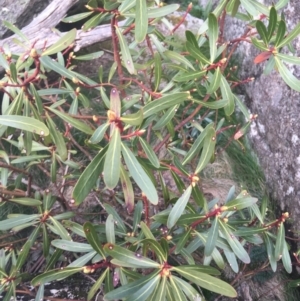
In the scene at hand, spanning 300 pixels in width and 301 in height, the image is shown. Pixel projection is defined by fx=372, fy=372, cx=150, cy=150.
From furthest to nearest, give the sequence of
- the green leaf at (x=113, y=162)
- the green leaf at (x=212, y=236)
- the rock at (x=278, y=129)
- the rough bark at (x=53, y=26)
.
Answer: the rough bark at (x=53, y=26) → the rock at (x=278, y=129) → the green leaf at (x=212, y=236) → the green leaf at (x=113, y=162)

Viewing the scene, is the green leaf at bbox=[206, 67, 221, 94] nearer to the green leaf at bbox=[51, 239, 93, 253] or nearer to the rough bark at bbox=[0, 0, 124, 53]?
the green leaf at bbox=[51, 239, 93, 253]

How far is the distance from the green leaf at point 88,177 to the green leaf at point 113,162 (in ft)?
0.15

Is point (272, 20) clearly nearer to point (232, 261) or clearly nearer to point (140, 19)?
point (140, 19)

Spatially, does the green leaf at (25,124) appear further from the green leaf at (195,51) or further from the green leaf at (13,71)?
the green leaf at (195,51)

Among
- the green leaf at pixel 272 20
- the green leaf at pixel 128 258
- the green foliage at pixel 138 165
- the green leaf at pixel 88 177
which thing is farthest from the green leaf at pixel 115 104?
the green leaf at pixel 272 20

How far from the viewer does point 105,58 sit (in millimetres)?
2688

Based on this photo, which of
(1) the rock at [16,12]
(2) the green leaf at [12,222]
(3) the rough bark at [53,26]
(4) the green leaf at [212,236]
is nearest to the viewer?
(4) the green leaf at [212,236]

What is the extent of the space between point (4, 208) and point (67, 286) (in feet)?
2.16

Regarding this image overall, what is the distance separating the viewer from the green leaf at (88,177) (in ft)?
2.99

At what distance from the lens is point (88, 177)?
3.02 ft

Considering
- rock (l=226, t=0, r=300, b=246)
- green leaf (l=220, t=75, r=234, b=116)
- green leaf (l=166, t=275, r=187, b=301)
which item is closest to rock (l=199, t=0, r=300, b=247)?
rock (l=226, t=0, r=300, b=246)

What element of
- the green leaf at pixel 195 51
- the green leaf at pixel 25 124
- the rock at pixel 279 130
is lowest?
the rock at pixel 279 130

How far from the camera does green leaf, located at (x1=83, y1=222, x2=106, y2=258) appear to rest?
40.0 inches

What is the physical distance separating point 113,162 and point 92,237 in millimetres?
292
